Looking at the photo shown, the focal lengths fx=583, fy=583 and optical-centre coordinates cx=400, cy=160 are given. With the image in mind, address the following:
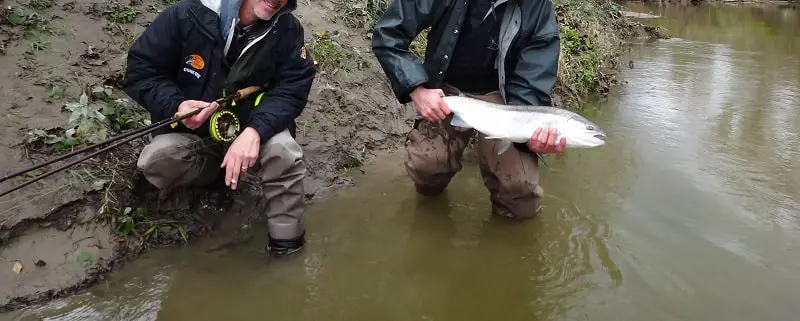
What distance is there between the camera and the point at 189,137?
10.8 ft

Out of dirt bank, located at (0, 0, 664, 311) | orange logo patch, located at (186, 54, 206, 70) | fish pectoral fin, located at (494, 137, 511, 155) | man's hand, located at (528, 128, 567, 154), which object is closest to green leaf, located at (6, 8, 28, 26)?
dirt bank, located at (0, 0, 664, 311)

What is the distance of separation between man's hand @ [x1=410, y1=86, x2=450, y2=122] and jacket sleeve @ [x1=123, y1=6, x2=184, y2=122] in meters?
1.35

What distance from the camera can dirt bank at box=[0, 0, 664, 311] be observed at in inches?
121

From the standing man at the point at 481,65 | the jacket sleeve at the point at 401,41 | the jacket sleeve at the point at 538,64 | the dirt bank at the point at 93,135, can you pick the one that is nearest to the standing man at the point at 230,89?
the dirt bank at the point at 93,135

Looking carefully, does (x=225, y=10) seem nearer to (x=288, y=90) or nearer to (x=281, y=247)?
(x=288, y=90)

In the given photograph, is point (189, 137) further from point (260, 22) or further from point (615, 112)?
point (615, 112)

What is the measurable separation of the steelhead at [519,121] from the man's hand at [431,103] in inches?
1.6

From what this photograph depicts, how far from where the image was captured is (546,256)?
3.41 metres

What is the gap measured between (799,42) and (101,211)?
1389 centimetres

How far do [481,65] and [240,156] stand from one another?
1.64 m

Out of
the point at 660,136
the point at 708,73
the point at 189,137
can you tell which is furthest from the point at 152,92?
the point at 708,73

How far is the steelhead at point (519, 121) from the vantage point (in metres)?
3.23

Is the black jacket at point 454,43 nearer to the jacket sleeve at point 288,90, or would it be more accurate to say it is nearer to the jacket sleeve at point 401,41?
the jacket sleeve at point 401,41

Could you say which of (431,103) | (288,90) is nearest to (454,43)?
(431,103)
